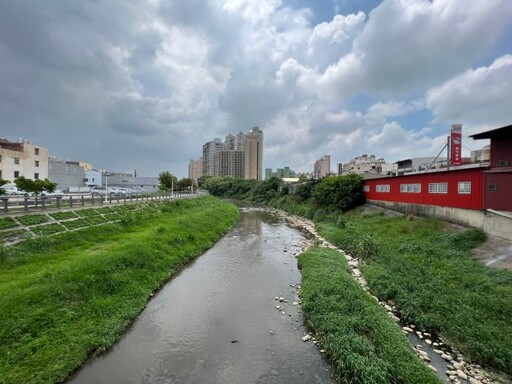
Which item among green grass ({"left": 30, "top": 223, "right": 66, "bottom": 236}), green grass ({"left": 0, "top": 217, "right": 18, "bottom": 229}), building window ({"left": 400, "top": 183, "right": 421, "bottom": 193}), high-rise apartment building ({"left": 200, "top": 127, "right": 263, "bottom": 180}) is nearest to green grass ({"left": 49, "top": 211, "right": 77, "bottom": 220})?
green grass ({"left": 30, "top": 223, "right": 66, "bottom": 236})

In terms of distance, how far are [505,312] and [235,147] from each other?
15711 centimetres

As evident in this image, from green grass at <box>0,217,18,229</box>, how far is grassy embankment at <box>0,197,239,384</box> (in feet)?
7.82

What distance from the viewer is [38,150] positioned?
52.4 meters

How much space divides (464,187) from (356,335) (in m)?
17.8

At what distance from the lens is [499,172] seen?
18.5 m

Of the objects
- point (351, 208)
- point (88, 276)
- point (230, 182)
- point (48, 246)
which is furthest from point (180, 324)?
point (230, 182)

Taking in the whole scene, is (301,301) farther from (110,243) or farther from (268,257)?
(110,243)

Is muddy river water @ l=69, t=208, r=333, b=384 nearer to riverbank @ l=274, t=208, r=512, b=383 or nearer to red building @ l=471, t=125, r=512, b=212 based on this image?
riverbank @ l=274, t=208, r=512, b=383

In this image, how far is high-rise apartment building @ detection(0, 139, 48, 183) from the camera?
148ft

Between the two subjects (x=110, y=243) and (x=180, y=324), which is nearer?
Result: (x=180, y=324)

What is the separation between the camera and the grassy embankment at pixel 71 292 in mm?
8680

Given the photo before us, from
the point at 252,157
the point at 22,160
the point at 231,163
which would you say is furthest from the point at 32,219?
the point at 231,163

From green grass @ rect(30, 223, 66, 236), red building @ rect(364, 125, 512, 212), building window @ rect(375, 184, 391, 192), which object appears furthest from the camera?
building window @ rect(375, 184, 391, 192)

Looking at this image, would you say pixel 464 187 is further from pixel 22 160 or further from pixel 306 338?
pixel 22 160
